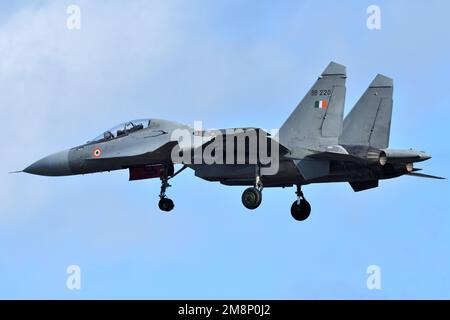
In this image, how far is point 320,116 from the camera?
3186cm

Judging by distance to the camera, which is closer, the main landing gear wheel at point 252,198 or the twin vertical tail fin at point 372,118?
the main landing gear wheel at point 252,198

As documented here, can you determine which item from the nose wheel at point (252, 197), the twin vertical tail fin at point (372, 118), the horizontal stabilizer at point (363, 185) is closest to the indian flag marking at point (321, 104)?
the twin vertical tail fin at point (372, 118)

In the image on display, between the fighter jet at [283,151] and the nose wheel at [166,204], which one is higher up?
the fighter jet at [283,151]

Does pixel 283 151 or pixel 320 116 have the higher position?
pixel 320 116

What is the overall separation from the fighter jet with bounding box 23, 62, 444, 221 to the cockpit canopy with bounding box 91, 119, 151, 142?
30 millimetres

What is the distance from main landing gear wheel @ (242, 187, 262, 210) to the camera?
3147 cm

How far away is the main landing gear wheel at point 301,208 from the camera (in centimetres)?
3412

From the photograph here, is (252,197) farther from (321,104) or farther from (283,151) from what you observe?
(321,104)

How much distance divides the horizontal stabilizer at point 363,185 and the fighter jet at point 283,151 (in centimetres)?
3

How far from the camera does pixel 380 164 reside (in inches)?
1217

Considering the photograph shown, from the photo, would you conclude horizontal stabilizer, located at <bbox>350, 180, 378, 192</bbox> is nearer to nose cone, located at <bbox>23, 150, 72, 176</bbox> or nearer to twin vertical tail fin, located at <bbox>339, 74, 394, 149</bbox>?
twin vertical tail fin, located at <bbox>339, 74, 394, 149</bbox>

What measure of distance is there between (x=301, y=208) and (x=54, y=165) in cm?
763

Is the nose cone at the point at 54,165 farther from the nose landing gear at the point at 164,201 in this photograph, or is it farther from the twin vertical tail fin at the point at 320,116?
the twin vertical tail fin at the point at 320,116
